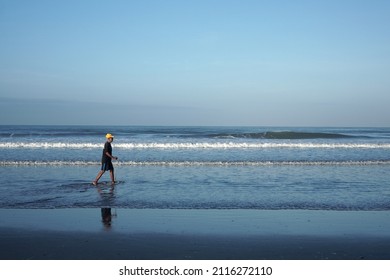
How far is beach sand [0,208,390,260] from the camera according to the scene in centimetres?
554

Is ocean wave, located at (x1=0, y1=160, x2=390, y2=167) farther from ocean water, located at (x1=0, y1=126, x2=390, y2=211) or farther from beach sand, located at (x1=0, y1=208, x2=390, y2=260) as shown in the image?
beach sand, located at (x1=0, y1=208, x2=390, y2=260)

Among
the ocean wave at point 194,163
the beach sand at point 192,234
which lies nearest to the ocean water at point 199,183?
the ocean wave at point 194,163

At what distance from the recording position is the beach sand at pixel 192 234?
18.2ft

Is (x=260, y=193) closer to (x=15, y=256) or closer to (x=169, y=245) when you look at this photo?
(x=169, y=245)

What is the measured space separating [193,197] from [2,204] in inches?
189

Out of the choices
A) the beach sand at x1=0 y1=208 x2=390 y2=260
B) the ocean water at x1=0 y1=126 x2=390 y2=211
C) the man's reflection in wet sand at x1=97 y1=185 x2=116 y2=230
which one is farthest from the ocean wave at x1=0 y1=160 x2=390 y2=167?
the beach sand at x1=0 y1=208 x2=390 y2=260

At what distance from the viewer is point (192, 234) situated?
646 centimetres

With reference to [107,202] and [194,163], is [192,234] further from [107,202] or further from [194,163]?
[194,163]

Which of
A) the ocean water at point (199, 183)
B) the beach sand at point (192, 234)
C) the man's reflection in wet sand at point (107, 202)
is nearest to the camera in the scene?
the beach sand at point (192, 234)

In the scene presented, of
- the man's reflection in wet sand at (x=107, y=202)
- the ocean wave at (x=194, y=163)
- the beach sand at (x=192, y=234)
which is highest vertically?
the ocean wave at (x=194, y=163)

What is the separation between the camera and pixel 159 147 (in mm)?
25484

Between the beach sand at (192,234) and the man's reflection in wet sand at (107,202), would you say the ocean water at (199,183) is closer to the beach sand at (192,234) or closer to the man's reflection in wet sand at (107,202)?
the man's reflection in wet sand at (107,202)

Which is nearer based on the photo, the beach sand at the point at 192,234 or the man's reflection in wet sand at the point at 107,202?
the beach sand at the point at 192,234
